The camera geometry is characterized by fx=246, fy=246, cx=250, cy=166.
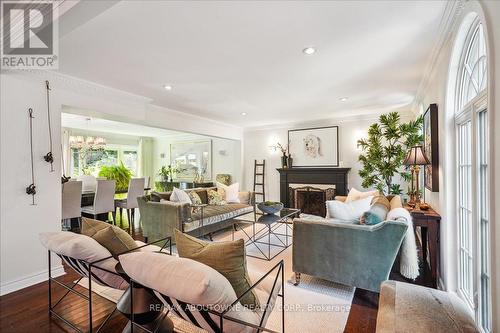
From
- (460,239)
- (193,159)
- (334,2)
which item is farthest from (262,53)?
(193,159)

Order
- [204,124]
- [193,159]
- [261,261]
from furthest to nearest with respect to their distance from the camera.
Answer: [193,159] → [204,124] → [261,261]

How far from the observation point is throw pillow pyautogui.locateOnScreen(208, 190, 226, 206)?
493 cm

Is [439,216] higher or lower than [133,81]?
lower

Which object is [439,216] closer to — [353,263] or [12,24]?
[353,263]

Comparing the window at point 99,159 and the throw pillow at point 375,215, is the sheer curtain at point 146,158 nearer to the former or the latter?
the window at point 99,159

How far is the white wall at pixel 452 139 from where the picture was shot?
1.25 metres

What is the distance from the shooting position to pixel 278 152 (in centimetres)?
675

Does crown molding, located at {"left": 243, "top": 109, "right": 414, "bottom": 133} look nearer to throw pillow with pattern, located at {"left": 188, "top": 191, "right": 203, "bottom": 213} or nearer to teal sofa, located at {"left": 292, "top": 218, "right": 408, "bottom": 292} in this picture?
throw pillow with pattern, located at {"left": 188, "top": 191, "right": 203, "bottom": 213}

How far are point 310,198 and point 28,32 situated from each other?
18.4ft

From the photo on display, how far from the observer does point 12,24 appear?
58.7 inches

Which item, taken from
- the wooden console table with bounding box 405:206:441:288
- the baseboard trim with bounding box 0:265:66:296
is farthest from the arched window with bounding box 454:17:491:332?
the baseboard trim with bounding box 0:265:66:296

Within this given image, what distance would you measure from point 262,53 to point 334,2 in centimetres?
92

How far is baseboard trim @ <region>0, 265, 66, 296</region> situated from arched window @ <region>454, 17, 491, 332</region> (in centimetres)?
401

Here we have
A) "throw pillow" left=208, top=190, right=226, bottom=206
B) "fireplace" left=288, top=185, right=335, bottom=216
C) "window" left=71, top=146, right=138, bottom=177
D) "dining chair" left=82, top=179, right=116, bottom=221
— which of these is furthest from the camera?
"window" left=71, top=146, right=138, bottom=177
